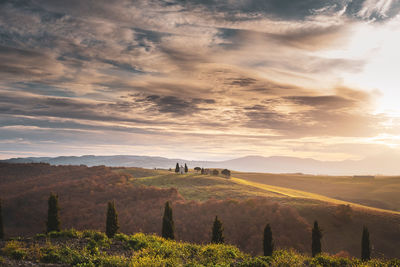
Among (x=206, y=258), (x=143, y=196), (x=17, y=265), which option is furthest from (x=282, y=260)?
(x=143, y=196)

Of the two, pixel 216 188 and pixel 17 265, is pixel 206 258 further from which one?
pixel 216 188

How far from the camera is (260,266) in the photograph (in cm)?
1822

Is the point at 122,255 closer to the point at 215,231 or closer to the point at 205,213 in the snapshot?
the point at 215,231

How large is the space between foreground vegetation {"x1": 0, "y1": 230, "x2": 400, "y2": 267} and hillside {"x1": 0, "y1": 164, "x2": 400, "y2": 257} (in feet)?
59.2

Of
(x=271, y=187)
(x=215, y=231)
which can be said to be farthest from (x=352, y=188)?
(x=215, y=231)

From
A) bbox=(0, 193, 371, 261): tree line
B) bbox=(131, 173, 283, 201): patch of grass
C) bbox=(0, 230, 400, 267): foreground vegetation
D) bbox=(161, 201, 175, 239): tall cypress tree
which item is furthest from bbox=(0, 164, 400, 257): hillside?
bbox=(0, 230, 400, 267): foreground vegetation

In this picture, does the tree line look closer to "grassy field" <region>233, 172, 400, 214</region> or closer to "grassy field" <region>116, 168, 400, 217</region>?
"grassy field" <region>116, 168, 400, 217</region>

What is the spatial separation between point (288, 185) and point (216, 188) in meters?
59.2

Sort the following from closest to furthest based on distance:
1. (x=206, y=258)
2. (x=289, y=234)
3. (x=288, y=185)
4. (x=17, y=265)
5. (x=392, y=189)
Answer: (x=17, y=265)
(x=206, y=258)
(x=289, y=234)
(x=392, y=189)
(x=288, y=185)

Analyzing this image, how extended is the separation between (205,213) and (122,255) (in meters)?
32.4

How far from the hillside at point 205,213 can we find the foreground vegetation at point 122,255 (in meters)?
18.0

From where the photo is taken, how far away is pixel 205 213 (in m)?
50.5

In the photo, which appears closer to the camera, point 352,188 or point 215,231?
point 215,231

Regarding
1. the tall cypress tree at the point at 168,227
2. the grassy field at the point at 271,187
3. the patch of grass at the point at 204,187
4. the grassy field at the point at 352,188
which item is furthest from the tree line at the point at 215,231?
the grassy field at the point at 352,188
